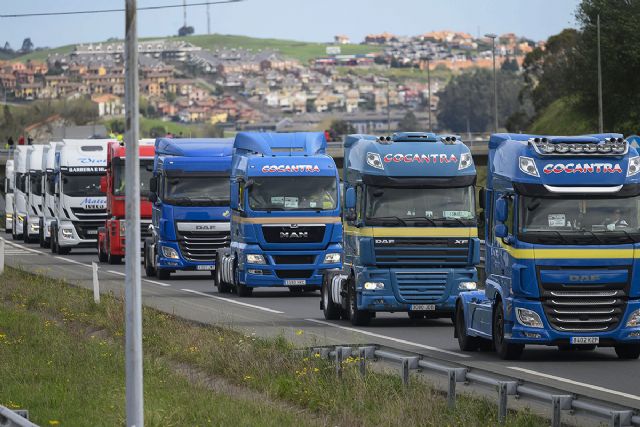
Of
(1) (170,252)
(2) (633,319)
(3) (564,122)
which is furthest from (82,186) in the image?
(3) (564,122)

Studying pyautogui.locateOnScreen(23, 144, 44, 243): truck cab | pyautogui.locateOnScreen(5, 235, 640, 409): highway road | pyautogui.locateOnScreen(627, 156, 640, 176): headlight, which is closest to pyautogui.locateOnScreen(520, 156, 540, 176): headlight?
pyautogui.locateOnScreen(627, 156, 640, 176): headlight

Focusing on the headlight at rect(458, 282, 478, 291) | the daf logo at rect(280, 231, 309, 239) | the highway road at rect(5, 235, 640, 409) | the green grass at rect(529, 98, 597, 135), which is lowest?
the highway road at rect(5, 235, 640, 409)

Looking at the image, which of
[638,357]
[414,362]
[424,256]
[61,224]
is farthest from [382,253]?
[61,224]

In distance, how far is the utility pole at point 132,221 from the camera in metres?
12.2

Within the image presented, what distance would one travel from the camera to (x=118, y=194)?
49531 mm

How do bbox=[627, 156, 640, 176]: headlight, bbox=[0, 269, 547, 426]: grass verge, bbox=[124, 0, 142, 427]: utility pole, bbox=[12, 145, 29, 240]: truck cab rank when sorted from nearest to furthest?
bbox=[124, 0, 142, 427]: utility pole
bbox=[0, 269, 547, 426]: grass verge
bbox=[627, 156, 640, 176]: headlight
bbox=[12, 145, 29, 240]: truck cab

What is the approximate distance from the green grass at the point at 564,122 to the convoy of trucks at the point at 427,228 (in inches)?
2774

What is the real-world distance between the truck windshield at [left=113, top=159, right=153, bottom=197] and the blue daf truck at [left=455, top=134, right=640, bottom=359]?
26915 millimetres

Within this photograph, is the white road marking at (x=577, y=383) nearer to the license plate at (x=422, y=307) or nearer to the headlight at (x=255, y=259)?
the license plate at (x=422, y=307)

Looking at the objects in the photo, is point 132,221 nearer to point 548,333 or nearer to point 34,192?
point 548,333

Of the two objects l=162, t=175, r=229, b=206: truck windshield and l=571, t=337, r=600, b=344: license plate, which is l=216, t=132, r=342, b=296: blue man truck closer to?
l=162, t=175, r=229, b=206: truck windshield

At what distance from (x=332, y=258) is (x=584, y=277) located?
14457 millimetres

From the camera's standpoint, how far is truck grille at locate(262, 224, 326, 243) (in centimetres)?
3475

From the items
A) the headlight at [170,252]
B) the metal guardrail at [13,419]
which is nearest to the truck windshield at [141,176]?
the headlight at [170,252]
